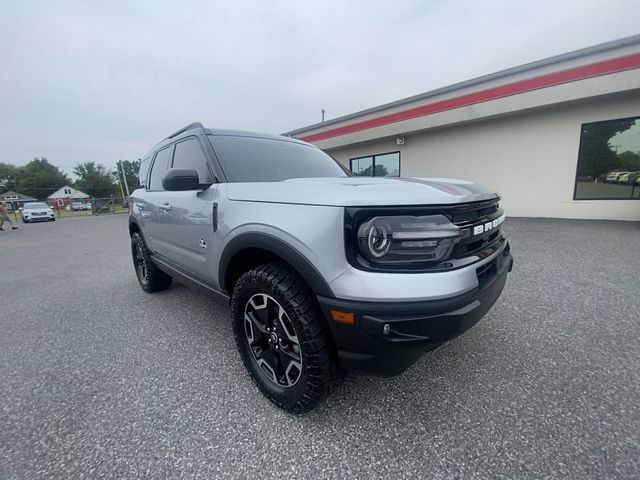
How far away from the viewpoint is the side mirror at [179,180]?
1970 millimetres

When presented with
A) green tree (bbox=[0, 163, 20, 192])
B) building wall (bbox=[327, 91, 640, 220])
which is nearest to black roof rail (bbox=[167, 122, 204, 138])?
building wall (bbox=[327, 91, 640, 220])

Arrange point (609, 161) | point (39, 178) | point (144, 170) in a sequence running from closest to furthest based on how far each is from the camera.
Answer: point (144, 170)
point (609, 161)
point (39, 178)

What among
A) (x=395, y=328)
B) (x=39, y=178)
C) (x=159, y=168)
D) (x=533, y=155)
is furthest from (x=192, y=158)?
(x=39, y=178)

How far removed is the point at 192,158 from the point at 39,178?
9905 centimetres

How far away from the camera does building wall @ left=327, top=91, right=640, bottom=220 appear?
722 cm

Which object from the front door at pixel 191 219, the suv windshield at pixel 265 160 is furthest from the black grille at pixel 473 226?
the front door at pixel 191 219

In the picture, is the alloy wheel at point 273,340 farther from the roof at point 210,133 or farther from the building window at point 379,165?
the building window at point 379,165

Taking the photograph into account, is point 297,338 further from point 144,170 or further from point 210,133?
point 144,170

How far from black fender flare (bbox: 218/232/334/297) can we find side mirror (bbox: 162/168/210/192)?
22.0 inches

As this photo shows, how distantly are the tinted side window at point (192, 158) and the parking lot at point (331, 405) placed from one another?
1.46 meters

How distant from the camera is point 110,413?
174 cm

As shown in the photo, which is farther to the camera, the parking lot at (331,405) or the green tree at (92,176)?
the green tree at (92,176)

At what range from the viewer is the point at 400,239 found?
1.33 metres

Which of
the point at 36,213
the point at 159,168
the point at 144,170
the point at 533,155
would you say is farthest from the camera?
the point at 36,213
